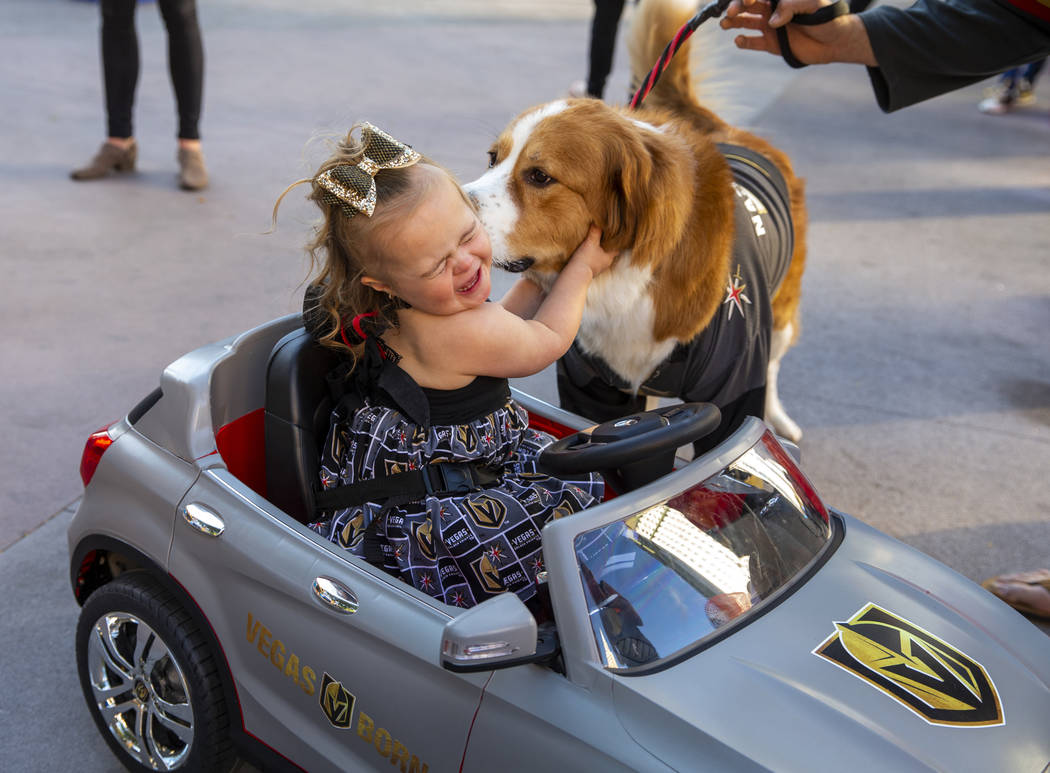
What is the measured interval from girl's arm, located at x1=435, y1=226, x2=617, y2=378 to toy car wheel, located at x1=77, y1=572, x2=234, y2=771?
843 millimetres

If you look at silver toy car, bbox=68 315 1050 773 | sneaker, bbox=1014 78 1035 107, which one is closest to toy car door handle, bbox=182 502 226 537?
silver toy car, bbox=68 315 1050 773

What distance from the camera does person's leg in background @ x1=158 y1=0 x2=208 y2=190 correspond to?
532 centimetres

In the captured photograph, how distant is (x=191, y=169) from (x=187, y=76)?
22.1 inches

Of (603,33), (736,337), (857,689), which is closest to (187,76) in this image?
(603,33)

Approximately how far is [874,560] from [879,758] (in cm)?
54


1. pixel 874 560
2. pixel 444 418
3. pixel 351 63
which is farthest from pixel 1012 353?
pixel 351 63

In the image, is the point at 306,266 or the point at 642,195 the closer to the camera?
the point at 642,195

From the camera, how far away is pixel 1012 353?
4.74 metres

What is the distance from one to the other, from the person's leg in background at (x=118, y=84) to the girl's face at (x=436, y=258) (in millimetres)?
4156

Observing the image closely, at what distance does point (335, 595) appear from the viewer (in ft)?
5.85

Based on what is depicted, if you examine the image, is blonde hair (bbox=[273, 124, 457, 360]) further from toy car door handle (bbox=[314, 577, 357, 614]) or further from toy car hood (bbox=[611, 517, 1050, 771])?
toy car hood (bbox=[611, 517, 1050, 771])

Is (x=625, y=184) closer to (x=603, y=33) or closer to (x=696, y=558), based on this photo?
(x=696, y=558)

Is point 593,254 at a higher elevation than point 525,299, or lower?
higher

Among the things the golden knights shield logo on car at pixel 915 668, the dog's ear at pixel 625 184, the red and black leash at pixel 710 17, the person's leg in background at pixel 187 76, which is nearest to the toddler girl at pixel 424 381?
the dog's ear at pixel 625 184
